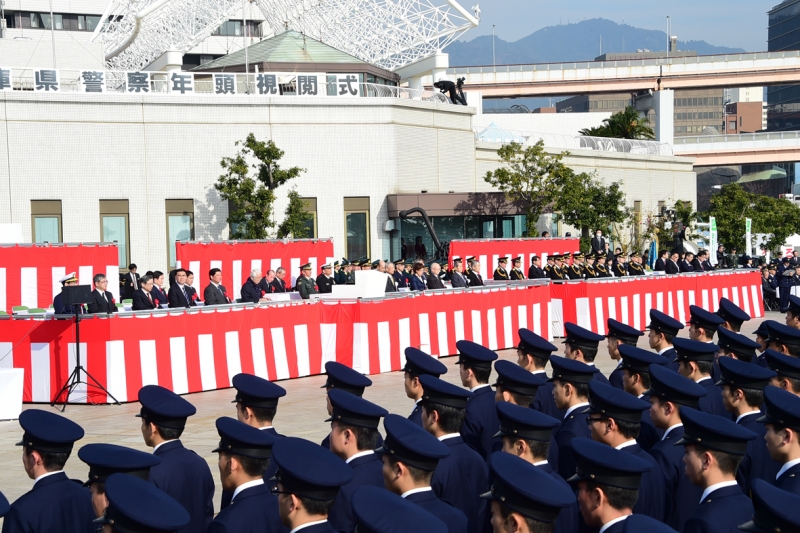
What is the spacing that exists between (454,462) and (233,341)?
10.2 metres

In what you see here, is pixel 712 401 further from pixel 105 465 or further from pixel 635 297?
pixel 635 297

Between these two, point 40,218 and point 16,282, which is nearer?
point 16,282

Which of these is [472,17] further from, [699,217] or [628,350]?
[628,350]

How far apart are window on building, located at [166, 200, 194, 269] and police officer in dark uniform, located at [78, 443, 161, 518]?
92.6 ft

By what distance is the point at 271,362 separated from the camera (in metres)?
16.8

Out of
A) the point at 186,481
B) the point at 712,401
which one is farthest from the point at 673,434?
the point at 186,481

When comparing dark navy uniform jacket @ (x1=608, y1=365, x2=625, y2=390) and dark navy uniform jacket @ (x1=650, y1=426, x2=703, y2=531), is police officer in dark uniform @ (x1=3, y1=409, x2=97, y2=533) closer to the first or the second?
dark navy uniform jacket @ (x1=650, y1=426, x2=703, y2=531)

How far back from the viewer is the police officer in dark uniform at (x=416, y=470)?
5.18m

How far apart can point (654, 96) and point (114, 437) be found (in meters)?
60.6

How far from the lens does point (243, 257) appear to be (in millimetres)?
26922

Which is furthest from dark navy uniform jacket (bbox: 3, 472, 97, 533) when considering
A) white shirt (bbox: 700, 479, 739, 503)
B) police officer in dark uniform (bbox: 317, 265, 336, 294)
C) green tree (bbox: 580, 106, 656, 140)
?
green tree (bbox: 580, 106, 656, 140)

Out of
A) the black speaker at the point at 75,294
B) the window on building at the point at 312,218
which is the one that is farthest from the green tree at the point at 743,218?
the black speaker at the point at 75,294

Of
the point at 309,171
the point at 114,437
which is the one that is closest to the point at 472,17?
the point at 309,171

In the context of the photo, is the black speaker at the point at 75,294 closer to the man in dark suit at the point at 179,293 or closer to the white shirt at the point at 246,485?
the man in dark suit at the point at 179,293
